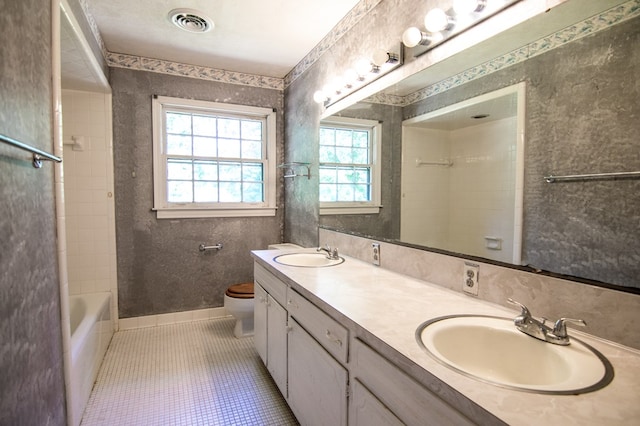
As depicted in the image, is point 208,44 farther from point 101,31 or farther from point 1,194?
point 1,194

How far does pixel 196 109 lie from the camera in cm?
317

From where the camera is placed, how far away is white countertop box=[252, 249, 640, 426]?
629 mm

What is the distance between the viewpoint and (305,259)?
2287 mm

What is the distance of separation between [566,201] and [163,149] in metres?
3.03

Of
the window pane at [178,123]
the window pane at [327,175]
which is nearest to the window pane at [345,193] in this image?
the window pane at [327,175]

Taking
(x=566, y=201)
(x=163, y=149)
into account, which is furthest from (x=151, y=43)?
(x=566, y=201)

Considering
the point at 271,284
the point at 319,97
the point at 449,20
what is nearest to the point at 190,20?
the point at 319,97

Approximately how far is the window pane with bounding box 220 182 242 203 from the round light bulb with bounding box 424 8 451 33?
237cm

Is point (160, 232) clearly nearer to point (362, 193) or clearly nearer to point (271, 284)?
point (271, 284)

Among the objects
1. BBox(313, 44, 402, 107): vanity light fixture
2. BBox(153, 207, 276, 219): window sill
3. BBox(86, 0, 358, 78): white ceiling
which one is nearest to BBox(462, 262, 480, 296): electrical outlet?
BBox(313, 44, 402, 107): vanity light fixture

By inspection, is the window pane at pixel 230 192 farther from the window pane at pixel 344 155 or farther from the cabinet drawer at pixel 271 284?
the window pane at pixel 344 155

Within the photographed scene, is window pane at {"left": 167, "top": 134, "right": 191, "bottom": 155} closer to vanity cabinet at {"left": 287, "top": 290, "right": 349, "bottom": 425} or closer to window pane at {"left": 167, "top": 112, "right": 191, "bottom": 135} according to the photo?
window pane at {"left": 167, "top": 112, "right": 191, "bottom": 135}

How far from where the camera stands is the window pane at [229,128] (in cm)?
329

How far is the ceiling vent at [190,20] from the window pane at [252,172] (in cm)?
130
